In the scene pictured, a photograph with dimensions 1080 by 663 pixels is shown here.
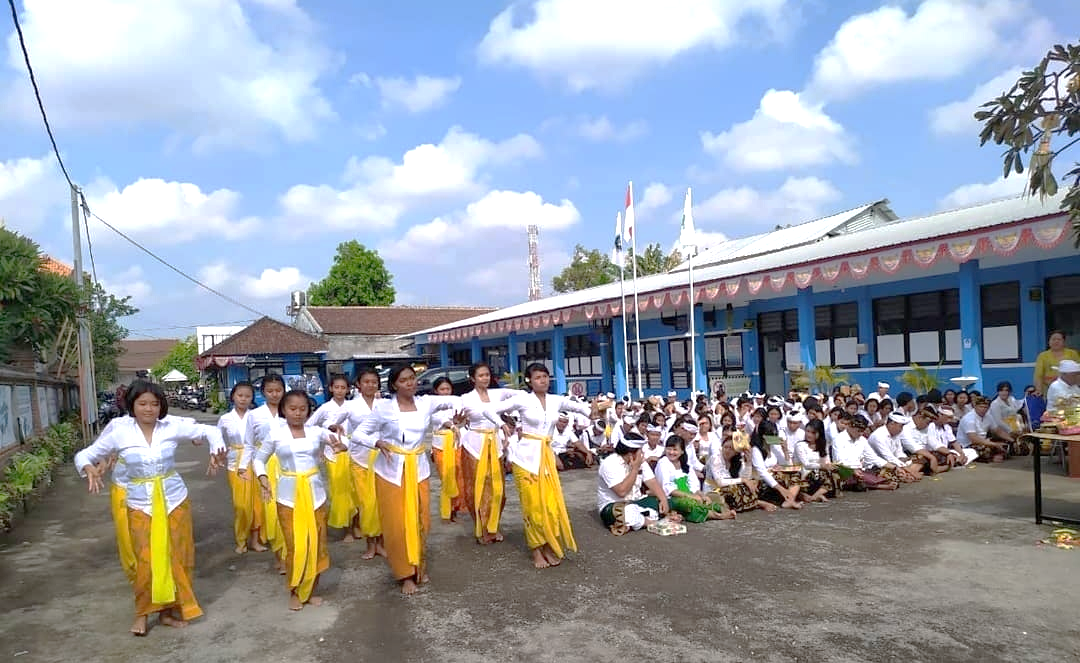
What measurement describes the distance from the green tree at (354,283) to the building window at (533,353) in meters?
21.6

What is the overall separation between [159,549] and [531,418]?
2.57 metres

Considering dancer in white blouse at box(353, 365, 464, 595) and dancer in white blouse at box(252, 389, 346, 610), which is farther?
dancer in white blouse at box(353, 365, 464, 595)

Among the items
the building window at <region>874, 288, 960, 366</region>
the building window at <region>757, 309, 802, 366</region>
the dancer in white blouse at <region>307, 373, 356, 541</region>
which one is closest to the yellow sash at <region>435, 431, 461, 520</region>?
the dancer in white blouse at <region>307, 373, 356, 541</region>

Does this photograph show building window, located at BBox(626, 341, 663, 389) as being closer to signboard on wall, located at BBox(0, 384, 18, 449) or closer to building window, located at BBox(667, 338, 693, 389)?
building window, located at BBox(667, 338, 693, 389)

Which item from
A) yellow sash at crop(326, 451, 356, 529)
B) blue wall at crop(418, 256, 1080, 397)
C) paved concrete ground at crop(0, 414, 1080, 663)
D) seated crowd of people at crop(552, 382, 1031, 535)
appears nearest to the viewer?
paved concrete ground at crop(0, 414, 1080, 663)

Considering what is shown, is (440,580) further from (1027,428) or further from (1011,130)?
(1027,428)

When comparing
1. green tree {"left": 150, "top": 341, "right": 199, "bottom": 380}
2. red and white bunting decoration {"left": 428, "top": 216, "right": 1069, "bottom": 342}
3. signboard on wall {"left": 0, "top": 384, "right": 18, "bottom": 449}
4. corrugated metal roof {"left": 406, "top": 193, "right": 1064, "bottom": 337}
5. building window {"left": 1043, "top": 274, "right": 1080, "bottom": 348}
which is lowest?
green tree {"left": 150, "top": 341, "right": 199, "bottom": 380}

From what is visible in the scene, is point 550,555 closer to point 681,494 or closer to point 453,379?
point 681,494

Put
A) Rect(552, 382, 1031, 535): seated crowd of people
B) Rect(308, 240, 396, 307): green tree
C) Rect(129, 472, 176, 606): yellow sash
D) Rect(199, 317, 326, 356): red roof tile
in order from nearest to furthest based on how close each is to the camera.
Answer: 1. Rect(129, 472, 176, 606): yellow sash
2. Rect(552, 382, 1031, 535): seated crowd of people
3. Rect(199, 317, 326, 356): red roof tile
4. Rect(308, 240, 396, 307): green tree

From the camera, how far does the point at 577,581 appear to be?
5.27m

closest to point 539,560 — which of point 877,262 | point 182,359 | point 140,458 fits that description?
point 140,458

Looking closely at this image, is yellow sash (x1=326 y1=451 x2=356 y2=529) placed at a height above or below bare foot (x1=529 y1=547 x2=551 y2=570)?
above

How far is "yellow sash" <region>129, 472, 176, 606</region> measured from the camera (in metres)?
4.50

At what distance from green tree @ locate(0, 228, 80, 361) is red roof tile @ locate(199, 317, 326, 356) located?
19.7 metres
